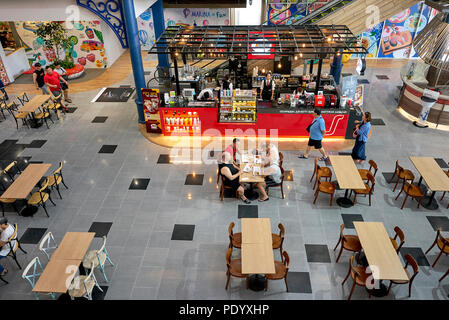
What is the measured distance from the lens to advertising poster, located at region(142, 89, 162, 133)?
10.7 metres

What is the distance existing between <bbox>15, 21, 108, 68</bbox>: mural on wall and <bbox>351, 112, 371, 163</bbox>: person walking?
12.1 m

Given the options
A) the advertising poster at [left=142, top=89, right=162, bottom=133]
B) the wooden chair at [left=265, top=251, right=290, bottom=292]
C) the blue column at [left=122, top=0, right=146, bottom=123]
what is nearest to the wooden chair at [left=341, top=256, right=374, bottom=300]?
the wooden chair at [left=265, top=251, right=290, bottom=292]

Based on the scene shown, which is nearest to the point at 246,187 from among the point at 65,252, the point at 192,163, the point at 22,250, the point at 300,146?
the point at 192,163

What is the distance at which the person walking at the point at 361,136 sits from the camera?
9062 mm

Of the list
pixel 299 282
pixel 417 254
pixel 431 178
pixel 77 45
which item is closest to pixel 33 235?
pixel 299 282

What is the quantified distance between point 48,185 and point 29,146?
3.32 meters

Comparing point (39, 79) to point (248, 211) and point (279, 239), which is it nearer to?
point (248, 211)

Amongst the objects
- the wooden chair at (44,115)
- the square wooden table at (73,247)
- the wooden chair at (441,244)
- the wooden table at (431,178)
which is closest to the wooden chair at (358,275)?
the wooden chair at (441,244)

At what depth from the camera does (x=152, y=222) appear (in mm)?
8016

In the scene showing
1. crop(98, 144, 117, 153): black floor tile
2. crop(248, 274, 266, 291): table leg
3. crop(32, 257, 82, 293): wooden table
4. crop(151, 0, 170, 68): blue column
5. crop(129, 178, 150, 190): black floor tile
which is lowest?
crop(98, 144, 117, 153): black floor tile

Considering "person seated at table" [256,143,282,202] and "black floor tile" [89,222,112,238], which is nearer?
"black floor tile" [89,222,112,238]

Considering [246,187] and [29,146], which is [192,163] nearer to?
[246,187]

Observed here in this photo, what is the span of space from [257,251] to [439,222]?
4.36 m

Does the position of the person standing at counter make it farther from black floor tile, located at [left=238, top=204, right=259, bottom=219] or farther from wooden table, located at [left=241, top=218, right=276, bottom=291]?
wooden table, located at [left=241, top=218, right=276, bottom=291]
